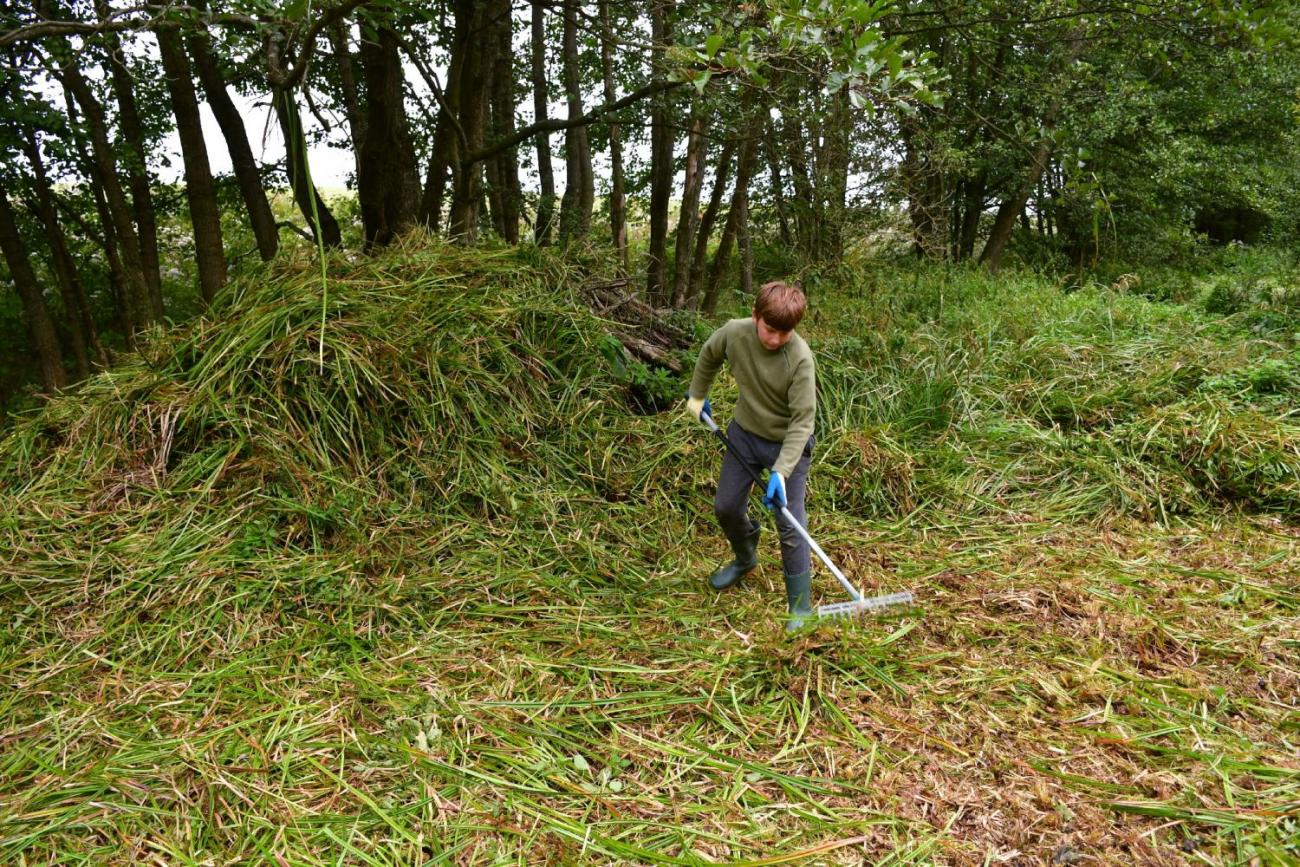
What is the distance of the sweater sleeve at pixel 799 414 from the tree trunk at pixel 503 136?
16.7ft

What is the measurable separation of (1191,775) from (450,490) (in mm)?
3166

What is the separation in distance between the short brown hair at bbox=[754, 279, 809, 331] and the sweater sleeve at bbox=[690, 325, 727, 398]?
15.4 inches

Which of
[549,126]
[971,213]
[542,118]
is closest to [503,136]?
[542,118]

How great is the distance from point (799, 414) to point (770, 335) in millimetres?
359

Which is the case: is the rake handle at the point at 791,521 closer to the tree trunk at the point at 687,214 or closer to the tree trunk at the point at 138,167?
the tree trunk at the point at 687,214

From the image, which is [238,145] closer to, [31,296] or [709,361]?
[31,296]

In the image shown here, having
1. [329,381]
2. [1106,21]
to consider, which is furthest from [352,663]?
[1106,21]

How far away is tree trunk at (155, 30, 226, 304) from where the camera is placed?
5531 mm

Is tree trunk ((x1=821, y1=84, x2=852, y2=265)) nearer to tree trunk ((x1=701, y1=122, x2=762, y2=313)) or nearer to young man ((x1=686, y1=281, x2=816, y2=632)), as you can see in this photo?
tree trunk ((x1=701, y1=122, x2=762, y2=313))

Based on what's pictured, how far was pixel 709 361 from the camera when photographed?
358 centimetres

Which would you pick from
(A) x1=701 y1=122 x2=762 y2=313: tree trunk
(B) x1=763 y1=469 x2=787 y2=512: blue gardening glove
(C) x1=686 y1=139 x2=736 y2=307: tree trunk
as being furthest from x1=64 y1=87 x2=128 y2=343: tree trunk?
(B) x1=763 y1=469 x2=787 y2=512: blue gardening glove

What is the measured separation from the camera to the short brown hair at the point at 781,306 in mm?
3023

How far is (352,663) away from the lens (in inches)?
111

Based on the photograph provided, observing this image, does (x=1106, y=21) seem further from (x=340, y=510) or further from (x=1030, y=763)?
(x=340, y=510)
